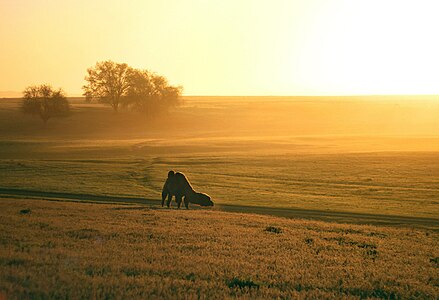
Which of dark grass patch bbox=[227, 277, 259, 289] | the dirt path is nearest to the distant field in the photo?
the dirt path

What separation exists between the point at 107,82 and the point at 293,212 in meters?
92.9

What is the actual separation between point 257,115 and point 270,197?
382 ft

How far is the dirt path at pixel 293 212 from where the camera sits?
24.1 meters

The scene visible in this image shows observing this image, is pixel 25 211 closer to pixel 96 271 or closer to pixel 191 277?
pixel 96 271

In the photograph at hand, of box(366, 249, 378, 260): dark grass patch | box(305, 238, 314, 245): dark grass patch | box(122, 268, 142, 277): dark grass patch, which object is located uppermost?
box(122, 268, 142, 277): dark grass patch

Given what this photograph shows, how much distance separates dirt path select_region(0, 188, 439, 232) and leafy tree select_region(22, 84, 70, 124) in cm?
7132

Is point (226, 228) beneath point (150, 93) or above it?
beneath

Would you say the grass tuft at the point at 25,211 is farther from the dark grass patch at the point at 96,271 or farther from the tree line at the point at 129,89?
the tree line at the point at 129,89

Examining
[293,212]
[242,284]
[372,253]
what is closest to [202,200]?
[293,212]

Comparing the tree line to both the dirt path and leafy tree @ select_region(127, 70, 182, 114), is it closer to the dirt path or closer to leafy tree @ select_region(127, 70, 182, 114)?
leafy tree @ select_region(127, 70, 182, 114)

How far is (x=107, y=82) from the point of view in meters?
113

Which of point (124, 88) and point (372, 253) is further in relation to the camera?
point (124, 88)

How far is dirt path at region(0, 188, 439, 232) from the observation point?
2406 centimetres

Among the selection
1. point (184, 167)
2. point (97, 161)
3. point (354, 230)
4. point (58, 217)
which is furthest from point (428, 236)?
point (97, 161)
